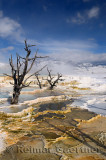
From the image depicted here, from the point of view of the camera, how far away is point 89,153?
13.2 feet

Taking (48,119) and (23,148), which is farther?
(48,119)

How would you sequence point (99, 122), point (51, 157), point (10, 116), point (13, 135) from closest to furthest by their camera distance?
point (51, 157)
point (13, 135)
point (99, 122)
point (10, 116)

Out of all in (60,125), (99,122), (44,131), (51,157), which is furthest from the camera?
(99,122)

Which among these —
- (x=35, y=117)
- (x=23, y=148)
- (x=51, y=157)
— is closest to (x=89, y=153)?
(x=51, y=157)

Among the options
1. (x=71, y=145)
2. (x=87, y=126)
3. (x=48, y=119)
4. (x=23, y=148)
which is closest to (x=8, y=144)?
(x=23, y=148)

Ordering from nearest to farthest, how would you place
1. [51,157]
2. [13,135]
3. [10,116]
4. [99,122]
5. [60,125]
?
[51,157]
[13,135]
[60,125]
[99,122]
[10,116]

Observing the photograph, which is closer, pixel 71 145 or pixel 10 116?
pixel 71 145

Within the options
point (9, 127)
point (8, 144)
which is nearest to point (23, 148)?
point (8, 144)

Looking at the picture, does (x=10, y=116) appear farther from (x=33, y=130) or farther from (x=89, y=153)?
(x=89, y=153)

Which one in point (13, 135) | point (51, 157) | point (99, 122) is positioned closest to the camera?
point (51, 157)

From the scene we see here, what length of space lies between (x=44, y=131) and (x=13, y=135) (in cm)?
130

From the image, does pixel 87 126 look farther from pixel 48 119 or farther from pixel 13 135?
pixel 13 135

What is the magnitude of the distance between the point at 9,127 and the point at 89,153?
3666 millimetres

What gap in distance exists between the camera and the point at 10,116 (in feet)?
25.0
